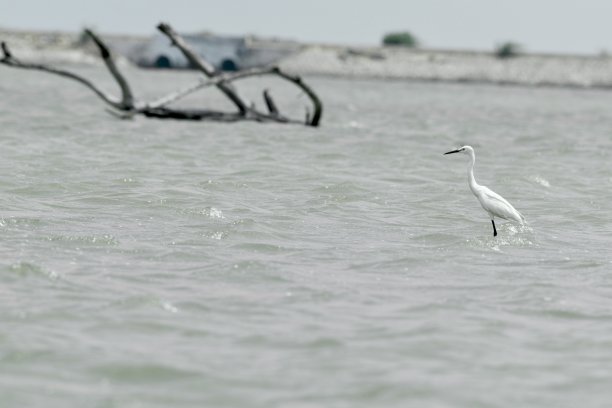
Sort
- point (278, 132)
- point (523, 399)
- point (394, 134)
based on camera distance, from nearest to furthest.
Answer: point (523, 399), point (278, 132), point (394, 134)

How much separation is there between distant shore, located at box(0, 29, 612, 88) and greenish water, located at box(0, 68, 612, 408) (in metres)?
115

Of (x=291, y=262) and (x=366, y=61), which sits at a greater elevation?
(x=366, y=61)

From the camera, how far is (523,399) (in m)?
8.35

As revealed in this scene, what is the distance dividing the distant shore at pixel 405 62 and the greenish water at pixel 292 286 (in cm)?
11541

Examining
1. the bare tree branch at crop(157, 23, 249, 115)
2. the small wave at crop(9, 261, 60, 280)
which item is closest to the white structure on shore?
the bare tree branch at crop(157, 23, 249, 115)

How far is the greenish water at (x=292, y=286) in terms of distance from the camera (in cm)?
857

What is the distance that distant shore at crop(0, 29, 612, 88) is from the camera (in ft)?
450

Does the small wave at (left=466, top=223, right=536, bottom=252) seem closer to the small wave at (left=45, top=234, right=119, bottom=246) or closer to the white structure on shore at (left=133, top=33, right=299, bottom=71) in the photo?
the small wave at (left=45, top=234, right=119, bottom=246)

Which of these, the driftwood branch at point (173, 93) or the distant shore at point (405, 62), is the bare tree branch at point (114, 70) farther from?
the distant shore at point (405, 62)

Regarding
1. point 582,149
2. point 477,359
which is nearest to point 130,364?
point 477,359

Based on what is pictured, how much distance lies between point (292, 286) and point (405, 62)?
129m

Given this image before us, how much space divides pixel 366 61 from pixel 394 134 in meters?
106

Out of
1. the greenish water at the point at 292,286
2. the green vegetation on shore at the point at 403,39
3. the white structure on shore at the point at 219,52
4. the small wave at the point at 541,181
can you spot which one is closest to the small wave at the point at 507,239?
the greenish water at the point at 292,286

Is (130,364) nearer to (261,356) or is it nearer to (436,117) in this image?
(261,356)
